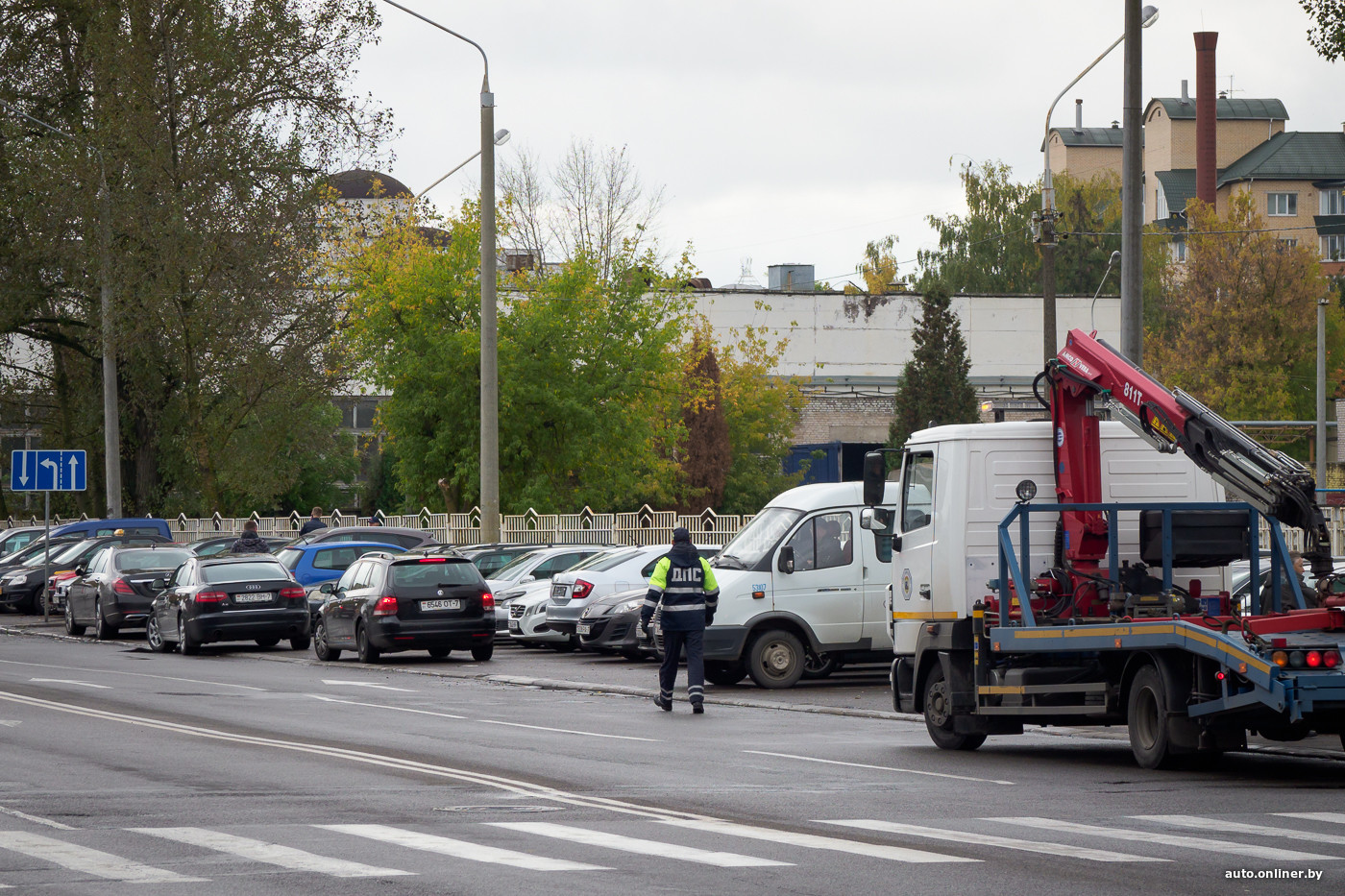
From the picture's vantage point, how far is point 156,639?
28.7 m

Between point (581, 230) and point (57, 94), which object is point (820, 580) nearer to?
point (57, 94)

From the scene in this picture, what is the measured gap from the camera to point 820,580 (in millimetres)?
20875

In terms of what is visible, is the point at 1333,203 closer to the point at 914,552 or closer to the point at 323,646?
the point at 323,646

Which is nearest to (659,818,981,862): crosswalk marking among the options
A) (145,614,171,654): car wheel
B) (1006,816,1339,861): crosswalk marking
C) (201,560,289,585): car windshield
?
(1006,816,1339,861): crosswalk marking

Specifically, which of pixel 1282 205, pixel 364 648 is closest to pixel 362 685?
pixel 364 648

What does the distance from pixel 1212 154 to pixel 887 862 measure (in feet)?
283

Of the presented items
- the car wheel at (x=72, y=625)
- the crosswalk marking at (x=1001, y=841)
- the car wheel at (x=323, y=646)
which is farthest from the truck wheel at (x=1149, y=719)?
the car wheel at (x=72, y=625)

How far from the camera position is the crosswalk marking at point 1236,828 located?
8.87 meters

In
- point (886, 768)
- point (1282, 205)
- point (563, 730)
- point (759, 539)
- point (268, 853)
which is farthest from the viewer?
point (1282, 205)

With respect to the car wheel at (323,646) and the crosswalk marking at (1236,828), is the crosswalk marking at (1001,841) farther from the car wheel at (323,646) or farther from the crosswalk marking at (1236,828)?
the car wheel at (323,646)

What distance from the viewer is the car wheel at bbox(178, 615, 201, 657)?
27.2 meters

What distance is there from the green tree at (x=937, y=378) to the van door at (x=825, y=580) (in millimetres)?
45265

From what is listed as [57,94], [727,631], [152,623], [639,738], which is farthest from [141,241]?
[639,738]

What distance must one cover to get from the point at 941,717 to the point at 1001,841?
5426 mm
